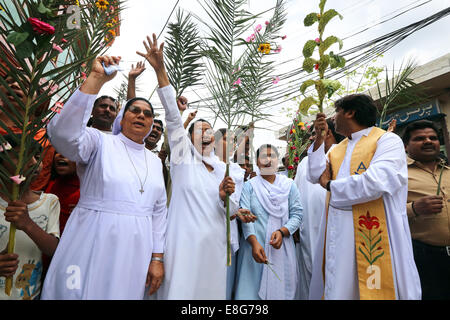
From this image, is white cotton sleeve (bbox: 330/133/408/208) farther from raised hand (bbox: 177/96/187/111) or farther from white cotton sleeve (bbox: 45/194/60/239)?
white cotton sleeve (bbox: 45/194/60/239)

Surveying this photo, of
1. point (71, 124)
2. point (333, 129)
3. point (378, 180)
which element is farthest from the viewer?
point (333, 129)

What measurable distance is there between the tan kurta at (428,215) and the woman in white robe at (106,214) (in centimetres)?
255

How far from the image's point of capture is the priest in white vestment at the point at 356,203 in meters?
2.18

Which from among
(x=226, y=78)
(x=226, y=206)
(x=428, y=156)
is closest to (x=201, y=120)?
(x=226, y=78)

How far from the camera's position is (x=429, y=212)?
264cm

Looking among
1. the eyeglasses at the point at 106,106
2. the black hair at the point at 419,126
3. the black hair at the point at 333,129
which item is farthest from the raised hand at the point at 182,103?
the black hair at the point at 419,126

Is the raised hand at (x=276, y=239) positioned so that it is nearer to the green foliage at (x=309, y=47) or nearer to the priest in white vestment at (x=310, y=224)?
the priest in white vestment at (x=310, y=224)

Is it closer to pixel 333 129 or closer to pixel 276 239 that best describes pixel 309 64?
pixel 333 129

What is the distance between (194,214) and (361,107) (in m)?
1.83

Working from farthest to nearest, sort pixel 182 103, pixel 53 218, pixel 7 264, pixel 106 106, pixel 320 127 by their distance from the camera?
pixel 106 106
pixel 182 103
pixel 320 127
pixel 53 218
pixel 7 264

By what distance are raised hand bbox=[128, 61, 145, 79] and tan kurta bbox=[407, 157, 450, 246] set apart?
2915mm

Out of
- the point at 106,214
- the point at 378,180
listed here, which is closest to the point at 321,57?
the point at 378,180

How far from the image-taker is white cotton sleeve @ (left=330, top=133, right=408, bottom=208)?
2.21 meters

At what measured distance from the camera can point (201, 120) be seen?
2912 millimetres
